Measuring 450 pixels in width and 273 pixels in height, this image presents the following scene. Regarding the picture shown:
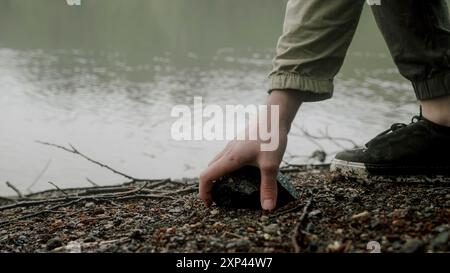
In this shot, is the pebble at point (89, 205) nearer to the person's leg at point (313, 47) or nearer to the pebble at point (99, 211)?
the pebble at point (99, 211)

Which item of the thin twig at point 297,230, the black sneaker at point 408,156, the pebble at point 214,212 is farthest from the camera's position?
the black sneaker at point 408,156

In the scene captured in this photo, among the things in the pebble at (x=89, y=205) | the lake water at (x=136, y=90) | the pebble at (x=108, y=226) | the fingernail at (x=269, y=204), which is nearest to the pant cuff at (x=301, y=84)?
the fingernail at (x=269, y=204)

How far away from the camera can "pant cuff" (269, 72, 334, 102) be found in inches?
86.2

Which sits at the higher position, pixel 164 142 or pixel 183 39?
pixel 183 39

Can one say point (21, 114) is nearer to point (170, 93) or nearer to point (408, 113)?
point (170, 93)

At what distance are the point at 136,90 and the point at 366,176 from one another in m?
10.7

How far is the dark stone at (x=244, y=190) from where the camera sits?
2.35m

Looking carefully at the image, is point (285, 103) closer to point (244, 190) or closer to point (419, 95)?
point (244, 190)

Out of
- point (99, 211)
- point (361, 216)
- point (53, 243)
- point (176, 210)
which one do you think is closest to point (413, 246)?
point (361, 216)

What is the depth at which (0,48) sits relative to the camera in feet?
61.9

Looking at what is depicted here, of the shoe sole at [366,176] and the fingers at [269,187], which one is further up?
the fingers at [269,187]

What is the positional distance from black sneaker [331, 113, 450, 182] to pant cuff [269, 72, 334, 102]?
78cm
